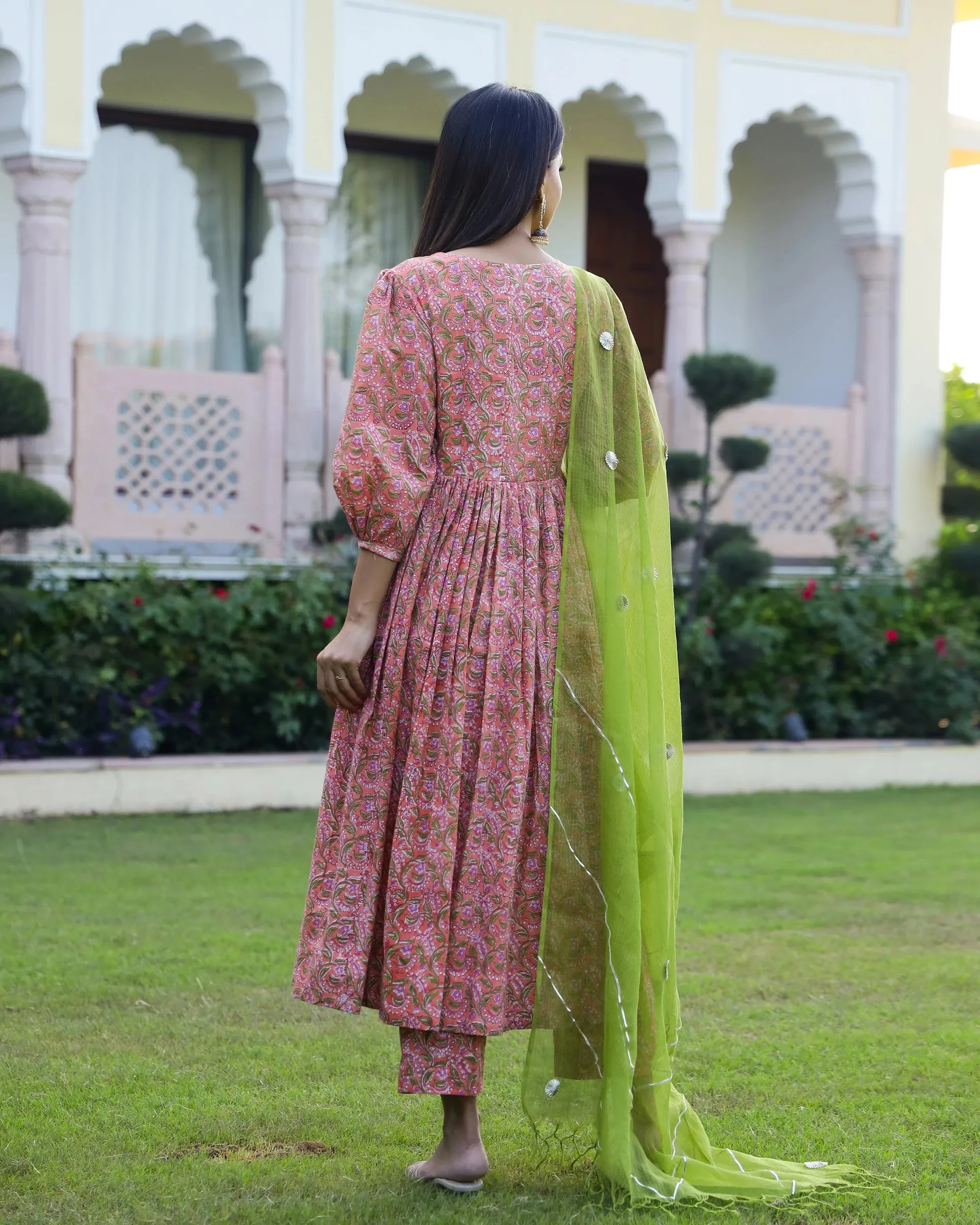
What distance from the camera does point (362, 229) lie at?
1124 centimetres

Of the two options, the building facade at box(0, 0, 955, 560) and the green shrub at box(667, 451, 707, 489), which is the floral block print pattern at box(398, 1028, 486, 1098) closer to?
the building facade at box(0, 0, 955, 560)

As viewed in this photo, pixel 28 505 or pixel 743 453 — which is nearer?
pixel 28 505

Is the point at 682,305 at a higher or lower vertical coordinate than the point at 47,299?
higher

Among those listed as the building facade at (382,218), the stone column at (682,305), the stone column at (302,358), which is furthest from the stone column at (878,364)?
the stone column at (302,358)

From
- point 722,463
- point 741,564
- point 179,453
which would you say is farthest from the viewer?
point 722,463

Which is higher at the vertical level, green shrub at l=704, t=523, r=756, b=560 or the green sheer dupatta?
green shrub at l=704, t=523, r=756, b=560

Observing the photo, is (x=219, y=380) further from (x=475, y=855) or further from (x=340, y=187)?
(x=475, y=855)

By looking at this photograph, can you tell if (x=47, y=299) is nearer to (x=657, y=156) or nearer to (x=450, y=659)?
(x=657, y=156)

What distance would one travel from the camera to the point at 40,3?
Result: 26.5 feet

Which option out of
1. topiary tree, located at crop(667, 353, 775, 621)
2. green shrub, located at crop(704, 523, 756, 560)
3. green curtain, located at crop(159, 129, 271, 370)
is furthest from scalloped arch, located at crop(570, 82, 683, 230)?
green curtain, located at crop(159, 129, 271, 370)

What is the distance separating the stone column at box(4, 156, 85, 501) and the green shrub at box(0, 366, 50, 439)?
1.98 feet

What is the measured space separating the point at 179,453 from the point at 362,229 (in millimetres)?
3302

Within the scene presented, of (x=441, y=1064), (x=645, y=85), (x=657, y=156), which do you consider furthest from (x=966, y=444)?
(x=441, y=1064)

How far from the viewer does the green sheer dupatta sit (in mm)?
2670
